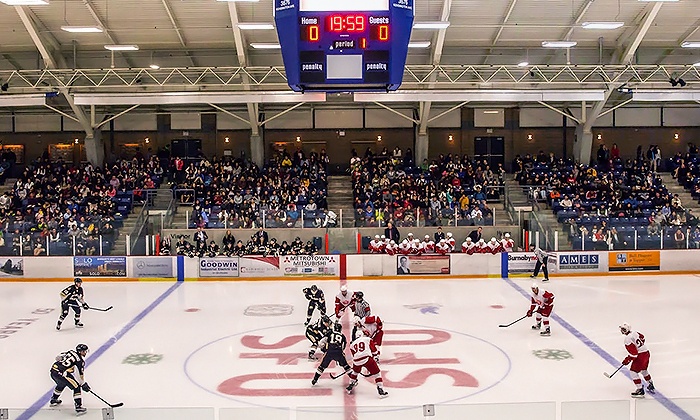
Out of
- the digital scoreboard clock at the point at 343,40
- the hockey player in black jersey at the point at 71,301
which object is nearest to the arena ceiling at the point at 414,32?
the hockey player in black jersey at the point at 71,301

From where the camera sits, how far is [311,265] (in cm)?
2150

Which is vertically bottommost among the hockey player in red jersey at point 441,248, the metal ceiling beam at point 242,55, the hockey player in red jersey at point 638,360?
the hockey player in red jersey at point 638,360

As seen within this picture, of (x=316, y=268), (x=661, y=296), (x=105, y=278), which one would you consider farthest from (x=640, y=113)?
(x=105, y=278)

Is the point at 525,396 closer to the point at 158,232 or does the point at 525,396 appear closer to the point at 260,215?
the point at 260,215

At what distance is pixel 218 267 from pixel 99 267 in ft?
11.6

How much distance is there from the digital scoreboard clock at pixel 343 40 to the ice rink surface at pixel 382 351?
13.4ft

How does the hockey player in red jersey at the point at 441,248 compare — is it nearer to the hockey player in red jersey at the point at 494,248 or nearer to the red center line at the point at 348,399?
the hockey player in red jersey at the point at 494,248

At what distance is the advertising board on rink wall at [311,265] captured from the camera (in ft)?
70.4

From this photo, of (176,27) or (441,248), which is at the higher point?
(176,27)

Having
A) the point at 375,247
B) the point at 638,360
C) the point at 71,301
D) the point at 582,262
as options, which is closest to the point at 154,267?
the point at 71,301

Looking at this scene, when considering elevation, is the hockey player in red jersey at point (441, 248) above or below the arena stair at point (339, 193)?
below

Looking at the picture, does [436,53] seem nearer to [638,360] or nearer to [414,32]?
[414,32]

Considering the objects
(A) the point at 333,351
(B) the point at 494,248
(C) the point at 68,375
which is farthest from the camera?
(B) the point at 494,248

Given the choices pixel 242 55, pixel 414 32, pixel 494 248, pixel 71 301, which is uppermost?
pixel 414 32
